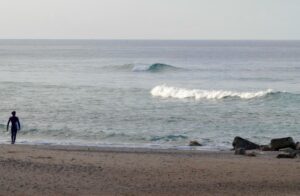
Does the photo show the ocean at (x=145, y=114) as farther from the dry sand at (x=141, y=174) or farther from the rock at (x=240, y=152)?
the dry sand at (x=141, y=174)

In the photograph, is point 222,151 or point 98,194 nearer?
point 98,194

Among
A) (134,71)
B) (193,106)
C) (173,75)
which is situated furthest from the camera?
(134,71)

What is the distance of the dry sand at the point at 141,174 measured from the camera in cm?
1335

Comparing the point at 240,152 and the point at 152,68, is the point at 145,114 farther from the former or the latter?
the point at 152,68

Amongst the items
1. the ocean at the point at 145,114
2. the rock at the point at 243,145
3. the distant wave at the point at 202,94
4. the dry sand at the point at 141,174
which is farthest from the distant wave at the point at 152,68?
the dry sand at the point at 141,174

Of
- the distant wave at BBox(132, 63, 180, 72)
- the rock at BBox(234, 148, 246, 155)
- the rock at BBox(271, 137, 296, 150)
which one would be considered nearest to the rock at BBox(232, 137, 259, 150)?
the rock at BBox(271, 137, 296, 150)

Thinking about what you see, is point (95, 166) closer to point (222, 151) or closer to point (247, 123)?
point (222, 151)

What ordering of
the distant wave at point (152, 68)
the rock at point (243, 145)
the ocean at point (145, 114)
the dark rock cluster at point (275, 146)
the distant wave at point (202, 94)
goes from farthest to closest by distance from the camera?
the distant wave at point (152, 68), the distant wave at point (202, 94), the ocean at point (145, 114), the rock at point (243, 145), the dark rock cluster at point (275, 146)

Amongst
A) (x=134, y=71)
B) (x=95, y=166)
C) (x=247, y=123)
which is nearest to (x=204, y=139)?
(x=247, y=123)

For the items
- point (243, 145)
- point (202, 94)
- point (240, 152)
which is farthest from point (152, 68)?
point (240, 152)

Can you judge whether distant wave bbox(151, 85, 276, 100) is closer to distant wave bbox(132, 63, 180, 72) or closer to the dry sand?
the dry sand

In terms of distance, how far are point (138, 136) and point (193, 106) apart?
11013mm

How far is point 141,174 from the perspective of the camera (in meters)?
15.0

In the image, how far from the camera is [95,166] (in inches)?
619
